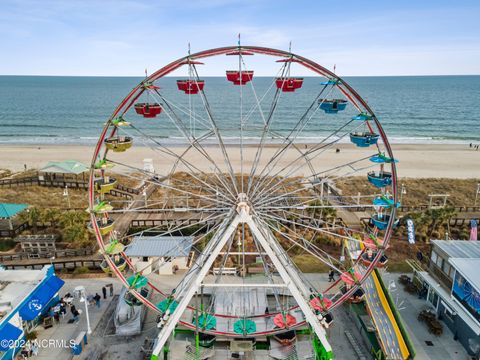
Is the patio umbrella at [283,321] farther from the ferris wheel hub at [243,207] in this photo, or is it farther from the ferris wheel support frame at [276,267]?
the ferris wheel hub at [243,207]

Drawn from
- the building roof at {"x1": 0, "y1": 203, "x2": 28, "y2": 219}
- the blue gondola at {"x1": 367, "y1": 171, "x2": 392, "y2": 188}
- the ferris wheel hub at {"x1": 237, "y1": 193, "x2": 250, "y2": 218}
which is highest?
the blue gondola at {"x1": 367, "y1": 171, "x2": 392, "y2": 188}

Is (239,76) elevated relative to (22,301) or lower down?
elevated

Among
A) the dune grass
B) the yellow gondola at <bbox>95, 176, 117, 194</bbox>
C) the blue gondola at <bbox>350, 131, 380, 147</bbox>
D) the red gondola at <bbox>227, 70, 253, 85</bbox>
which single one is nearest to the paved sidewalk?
the yellow gondola at <bbox>95, 176, 117, 194</bbox>

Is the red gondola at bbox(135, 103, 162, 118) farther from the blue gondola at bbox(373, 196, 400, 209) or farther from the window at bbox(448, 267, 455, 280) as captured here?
the window at bbox(448, 267, 455, 280)

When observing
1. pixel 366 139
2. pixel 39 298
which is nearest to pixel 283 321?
→ pixel 366 139

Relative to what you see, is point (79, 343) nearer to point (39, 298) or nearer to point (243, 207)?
point (39, 298)

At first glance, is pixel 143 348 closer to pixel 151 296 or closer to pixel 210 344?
pixel 210 344

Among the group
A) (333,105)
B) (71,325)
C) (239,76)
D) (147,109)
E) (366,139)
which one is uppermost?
(239,76)
